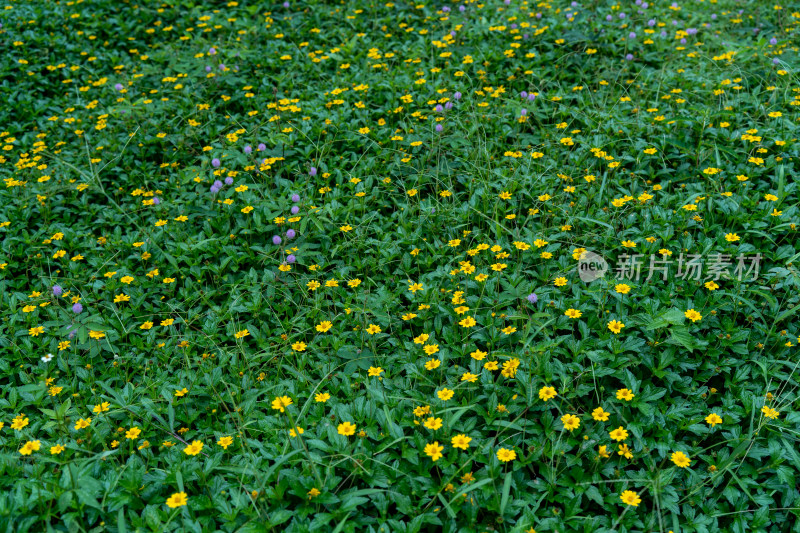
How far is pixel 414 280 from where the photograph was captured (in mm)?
3154

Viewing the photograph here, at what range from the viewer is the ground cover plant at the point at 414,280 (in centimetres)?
215

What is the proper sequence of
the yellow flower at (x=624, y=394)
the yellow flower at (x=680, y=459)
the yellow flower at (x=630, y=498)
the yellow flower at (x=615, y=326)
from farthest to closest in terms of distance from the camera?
the yellow flower at (x=615, y=326)
the yellow flower at (x=624, y=394)
the yellow flower at (x=680, y=459)
the yellow flower at (x=630, y=498)

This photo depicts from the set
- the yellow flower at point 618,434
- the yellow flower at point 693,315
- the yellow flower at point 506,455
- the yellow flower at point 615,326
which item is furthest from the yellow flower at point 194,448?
the yellow flower at point 693,315

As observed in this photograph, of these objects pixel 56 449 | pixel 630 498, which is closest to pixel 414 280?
pixel 630 498

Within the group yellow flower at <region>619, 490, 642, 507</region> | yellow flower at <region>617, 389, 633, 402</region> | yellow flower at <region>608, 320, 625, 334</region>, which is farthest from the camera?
yellow flower at <region>608, 320, 625, 334</region>

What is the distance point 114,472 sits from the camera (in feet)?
7.17

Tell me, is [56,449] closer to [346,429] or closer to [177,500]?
[177,500]

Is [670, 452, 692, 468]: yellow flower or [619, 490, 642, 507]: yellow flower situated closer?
[619, 490, 642, 507]: yellow flower

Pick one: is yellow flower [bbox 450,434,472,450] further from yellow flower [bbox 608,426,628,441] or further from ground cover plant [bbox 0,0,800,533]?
yellow flower [bbox 608,426,628,441]

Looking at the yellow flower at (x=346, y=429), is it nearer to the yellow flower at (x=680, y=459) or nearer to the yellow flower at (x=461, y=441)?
the yellow flower at (x=461, y=441)

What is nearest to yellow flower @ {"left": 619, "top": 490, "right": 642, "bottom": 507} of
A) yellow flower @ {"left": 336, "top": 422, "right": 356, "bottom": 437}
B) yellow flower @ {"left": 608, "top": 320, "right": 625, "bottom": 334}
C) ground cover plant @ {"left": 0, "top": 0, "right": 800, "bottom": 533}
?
ground cover plant @ {"left": 0, "top": 0, "right": 800, "bottom": 533}

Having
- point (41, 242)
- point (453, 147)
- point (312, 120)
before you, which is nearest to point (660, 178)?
point (453, 147)

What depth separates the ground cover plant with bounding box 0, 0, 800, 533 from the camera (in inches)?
84.5

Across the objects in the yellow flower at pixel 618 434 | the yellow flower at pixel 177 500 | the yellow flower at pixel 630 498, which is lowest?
the yellow flower at pixel 630 498
